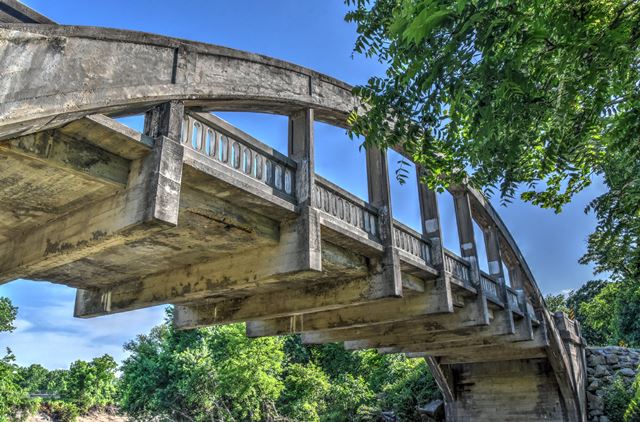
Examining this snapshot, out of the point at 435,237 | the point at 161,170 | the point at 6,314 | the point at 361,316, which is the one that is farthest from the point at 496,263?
the point at 6,314

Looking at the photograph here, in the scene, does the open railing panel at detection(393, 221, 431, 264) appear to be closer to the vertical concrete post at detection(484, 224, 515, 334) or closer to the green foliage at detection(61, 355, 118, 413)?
the vertical concrete post at detection(484, 224, 515, 334)

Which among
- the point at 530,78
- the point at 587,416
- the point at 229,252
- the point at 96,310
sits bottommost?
the point at 587,416

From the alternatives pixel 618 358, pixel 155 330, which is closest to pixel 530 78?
pixel 618 358

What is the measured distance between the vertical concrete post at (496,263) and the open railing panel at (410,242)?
15.2 ft

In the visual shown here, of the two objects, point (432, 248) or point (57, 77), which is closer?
point (57, 77)

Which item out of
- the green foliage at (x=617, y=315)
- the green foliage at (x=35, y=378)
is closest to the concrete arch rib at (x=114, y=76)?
the green foliage at (x=617, y=315)

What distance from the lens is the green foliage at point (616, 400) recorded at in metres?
17.3

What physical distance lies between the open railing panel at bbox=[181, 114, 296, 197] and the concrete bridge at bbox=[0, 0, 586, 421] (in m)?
0.02

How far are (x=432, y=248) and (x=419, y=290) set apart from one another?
962mm

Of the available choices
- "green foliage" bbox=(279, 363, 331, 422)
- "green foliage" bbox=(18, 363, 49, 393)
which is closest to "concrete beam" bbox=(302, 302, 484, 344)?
"green foliage" bbox=(279, 363, 331, 422)

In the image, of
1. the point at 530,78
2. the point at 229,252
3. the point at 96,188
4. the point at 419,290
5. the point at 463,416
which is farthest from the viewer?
the point at 463,416

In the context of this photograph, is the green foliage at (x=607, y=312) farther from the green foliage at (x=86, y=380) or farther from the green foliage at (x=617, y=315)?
the green foliage at (x=86, y=380)

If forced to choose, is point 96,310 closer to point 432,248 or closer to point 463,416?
point 432,248

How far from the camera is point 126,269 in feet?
24.1
